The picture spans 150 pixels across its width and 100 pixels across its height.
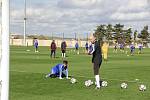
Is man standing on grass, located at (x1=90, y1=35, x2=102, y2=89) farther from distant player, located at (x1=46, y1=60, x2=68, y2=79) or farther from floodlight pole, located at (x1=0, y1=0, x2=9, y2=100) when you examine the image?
floodlight pole, located at (x1=0, y1=0, x2=9, y2=100)

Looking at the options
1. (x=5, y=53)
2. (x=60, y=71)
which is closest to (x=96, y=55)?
(x=60, y=71)

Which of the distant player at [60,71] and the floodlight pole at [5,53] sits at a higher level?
the floodlight pole at [5,53]

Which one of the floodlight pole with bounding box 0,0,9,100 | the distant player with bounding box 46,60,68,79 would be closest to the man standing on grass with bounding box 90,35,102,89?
the distant player with bounding box 46,60,68,79

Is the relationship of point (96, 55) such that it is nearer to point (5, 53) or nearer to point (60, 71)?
point (60, 71)

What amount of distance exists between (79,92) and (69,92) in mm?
336

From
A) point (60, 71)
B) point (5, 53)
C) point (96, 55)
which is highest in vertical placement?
point (5, 53)

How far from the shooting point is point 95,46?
51.1 ft

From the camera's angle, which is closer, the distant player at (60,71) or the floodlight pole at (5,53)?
the floodlight pole at (5,53)

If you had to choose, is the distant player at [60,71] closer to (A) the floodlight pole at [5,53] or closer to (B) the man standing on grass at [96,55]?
(B) the man standing on grass at [96,55]

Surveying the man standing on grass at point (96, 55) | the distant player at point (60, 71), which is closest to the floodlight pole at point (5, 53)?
the man standing on grass at point (96, 55)

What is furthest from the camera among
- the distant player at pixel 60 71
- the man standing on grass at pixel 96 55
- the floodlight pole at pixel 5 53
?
the distant player at pixel 60 71

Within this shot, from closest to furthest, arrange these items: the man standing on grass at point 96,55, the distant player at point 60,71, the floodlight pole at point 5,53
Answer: the floodlight pole at point 5,53
the man standing on grass at point 96,55
the distant player at point 60,71

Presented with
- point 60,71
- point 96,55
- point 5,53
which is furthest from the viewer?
point 60,71

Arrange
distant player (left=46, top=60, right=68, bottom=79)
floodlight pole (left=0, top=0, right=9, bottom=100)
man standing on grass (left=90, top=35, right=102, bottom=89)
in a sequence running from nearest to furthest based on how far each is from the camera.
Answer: floodlight pole (left=0, top=0, right=9, bottom=100) → man standing on grass (left=90, top=35, right=102, bottom=89) → distant player (left=46, top=60, right=68, bottom=79)
